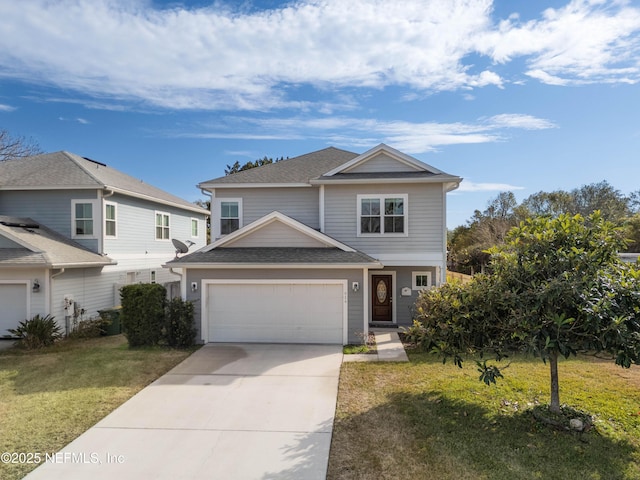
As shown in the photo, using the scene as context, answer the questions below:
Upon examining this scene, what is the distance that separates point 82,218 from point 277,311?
914cm

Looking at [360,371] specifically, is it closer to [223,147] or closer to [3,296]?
[3,296]

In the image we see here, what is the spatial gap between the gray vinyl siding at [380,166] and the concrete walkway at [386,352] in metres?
5.84

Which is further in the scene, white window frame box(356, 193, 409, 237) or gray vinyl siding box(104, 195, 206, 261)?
gray vinyl siding box(104, 195, 206, 261)

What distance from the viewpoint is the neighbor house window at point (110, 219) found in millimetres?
13945

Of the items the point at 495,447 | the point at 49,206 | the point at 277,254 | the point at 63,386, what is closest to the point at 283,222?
the point at 277,254

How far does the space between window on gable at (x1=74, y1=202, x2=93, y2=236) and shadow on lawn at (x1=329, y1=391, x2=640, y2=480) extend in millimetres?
12947

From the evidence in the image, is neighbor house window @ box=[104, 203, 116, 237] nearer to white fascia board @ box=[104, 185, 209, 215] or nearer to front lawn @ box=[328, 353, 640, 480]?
white fascia board @ box=[104, 185, 209, 215]

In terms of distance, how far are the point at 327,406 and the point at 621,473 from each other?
4128 millimetres

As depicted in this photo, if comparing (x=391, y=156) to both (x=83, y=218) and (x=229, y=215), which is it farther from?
(x=83, y=218)

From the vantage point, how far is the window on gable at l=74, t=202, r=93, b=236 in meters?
13.8

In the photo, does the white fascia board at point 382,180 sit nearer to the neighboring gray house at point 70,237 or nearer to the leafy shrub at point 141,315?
the leafy shrub at point 141,315

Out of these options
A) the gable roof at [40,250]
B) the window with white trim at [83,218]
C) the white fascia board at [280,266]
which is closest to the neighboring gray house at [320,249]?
the white fascia board at [280,266]

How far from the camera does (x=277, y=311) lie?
35.4 feet

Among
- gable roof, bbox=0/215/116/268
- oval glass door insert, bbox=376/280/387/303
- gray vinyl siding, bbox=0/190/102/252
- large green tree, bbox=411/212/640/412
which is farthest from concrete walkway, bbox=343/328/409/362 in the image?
gray vinyl siding, bbox=0/190/102/252
